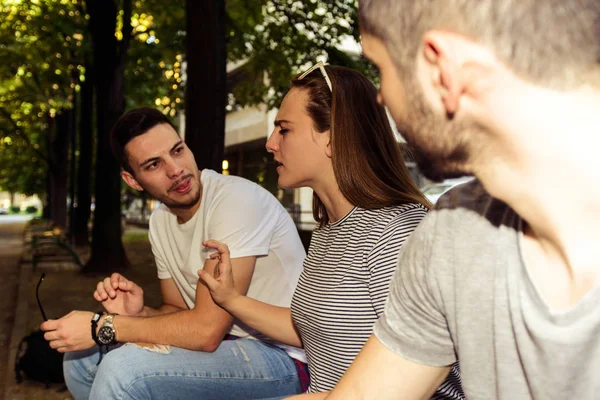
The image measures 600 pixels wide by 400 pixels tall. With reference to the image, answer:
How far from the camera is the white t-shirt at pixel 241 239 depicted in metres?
3.27

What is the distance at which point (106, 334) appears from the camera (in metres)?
3.20

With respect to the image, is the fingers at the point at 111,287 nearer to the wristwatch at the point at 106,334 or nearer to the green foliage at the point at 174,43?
the wristwatch at the point at 106,334

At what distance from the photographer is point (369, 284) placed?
7.85 feet

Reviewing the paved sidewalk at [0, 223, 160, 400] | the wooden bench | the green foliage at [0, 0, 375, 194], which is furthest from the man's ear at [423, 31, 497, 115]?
the wooden bench

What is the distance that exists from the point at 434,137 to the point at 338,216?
1427mm

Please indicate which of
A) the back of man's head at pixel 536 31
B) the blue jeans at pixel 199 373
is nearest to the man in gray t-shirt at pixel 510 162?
the back of man's head at pixel 536 31

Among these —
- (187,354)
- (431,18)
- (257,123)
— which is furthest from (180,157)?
(257,123)

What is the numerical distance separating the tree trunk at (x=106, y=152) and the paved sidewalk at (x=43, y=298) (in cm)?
45

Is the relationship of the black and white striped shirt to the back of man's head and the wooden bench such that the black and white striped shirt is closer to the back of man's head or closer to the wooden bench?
the back of man's head

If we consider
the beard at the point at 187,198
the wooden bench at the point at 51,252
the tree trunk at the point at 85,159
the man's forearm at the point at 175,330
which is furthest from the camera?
the tree trunk at the point at 85,159

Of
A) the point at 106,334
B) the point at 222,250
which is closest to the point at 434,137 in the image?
the point at 222,250

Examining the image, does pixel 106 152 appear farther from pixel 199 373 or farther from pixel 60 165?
pixel 60 165

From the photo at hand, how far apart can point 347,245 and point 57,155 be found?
87.8 ft

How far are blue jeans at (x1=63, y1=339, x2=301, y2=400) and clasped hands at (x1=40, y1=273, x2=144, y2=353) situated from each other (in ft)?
0.94
